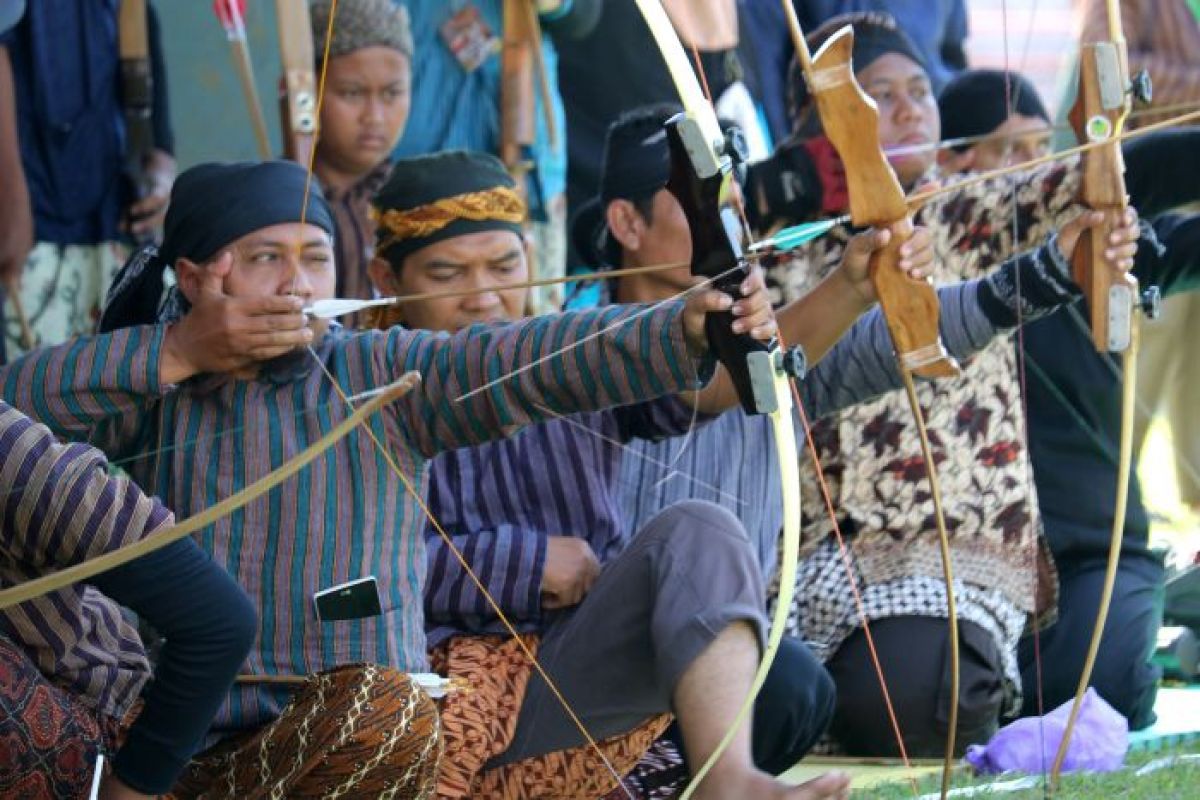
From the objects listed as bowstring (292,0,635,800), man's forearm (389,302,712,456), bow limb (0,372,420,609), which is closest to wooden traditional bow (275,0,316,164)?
bowstring (292,0,635,800)

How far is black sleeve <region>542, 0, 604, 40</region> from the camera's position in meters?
4.88

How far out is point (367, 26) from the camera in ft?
14.7

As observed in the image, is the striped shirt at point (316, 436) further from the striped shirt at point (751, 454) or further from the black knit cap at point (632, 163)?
the black knit cap at point (632, 163)

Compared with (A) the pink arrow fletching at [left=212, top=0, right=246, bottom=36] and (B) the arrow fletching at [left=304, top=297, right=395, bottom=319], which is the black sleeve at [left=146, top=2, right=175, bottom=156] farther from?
(B) the arrow fletching at [left=304, top=297, right=395, bottom=319]

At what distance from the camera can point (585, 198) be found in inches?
197

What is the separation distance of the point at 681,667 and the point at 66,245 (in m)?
2.08

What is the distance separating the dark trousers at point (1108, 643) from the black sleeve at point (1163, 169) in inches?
28.4

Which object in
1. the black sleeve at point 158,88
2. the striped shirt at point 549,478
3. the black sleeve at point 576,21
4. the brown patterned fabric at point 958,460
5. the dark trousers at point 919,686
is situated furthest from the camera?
the black sleeve at point 576,21

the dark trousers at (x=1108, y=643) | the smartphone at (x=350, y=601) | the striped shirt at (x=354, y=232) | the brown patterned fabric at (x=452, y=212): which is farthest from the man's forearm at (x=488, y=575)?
the dark trousers at (x=1108, y=643)

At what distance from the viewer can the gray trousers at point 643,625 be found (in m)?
2.92

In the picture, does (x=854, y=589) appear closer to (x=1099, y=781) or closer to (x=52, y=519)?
(x=1099, y=781)

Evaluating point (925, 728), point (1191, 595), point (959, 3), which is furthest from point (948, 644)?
point (959, 3)

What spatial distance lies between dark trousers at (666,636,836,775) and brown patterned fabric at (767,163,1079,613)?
0.58 metres

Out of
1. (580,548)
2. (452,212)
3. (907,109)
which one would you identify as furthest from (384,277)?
(907,109)
